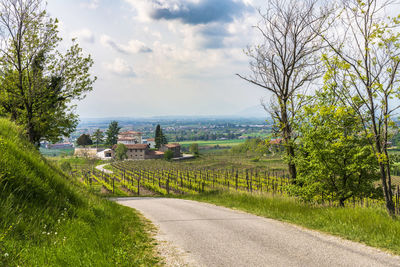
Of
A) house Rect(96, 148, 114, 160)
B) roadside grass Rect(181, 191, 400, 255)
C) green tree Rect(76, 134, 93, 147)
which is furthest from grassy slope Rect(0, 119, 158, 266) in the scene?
green tree Rect(76, 134, 93, 147)

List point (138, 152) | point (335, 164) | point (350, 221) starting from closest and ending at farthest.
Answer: point (350, 221) < point (335, 164) < point (138, 152)

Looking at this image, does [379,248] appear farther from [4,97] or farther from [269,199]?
[4,97]

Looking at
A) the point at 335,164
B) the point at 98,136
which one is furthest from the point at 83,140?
the point at 335,164

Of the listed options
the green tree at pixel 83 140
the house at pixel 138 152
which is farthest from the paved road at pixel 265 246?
the green tree at pixel 83 140

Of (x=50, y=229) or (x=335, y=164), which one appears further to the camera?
(x=335, y=164)

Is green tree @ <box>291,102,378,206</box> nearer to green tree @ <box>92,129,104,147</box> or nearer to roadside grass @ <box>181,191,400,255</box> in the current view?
roadside grass @ <box>181,191,400,255</box>

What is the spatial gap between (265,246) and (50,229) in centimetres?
493

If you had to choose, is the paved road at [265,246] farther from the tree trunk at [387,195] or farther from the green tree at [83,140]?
the green tree at [83,140]

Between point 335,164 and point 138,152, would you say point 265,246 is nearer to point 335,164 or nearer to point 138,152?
point 335,164

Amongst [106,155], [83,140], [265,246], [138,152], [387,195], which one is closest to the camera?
[265,246]

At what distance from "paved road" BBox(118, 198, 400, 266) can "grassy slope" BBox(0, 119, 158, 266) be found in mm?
1142

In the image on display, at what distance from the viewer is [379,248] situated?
20.0 ft

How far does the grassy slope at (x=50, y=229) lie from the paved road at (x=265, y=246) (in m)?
1.14

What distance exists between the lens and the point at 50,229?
577 centimetres
